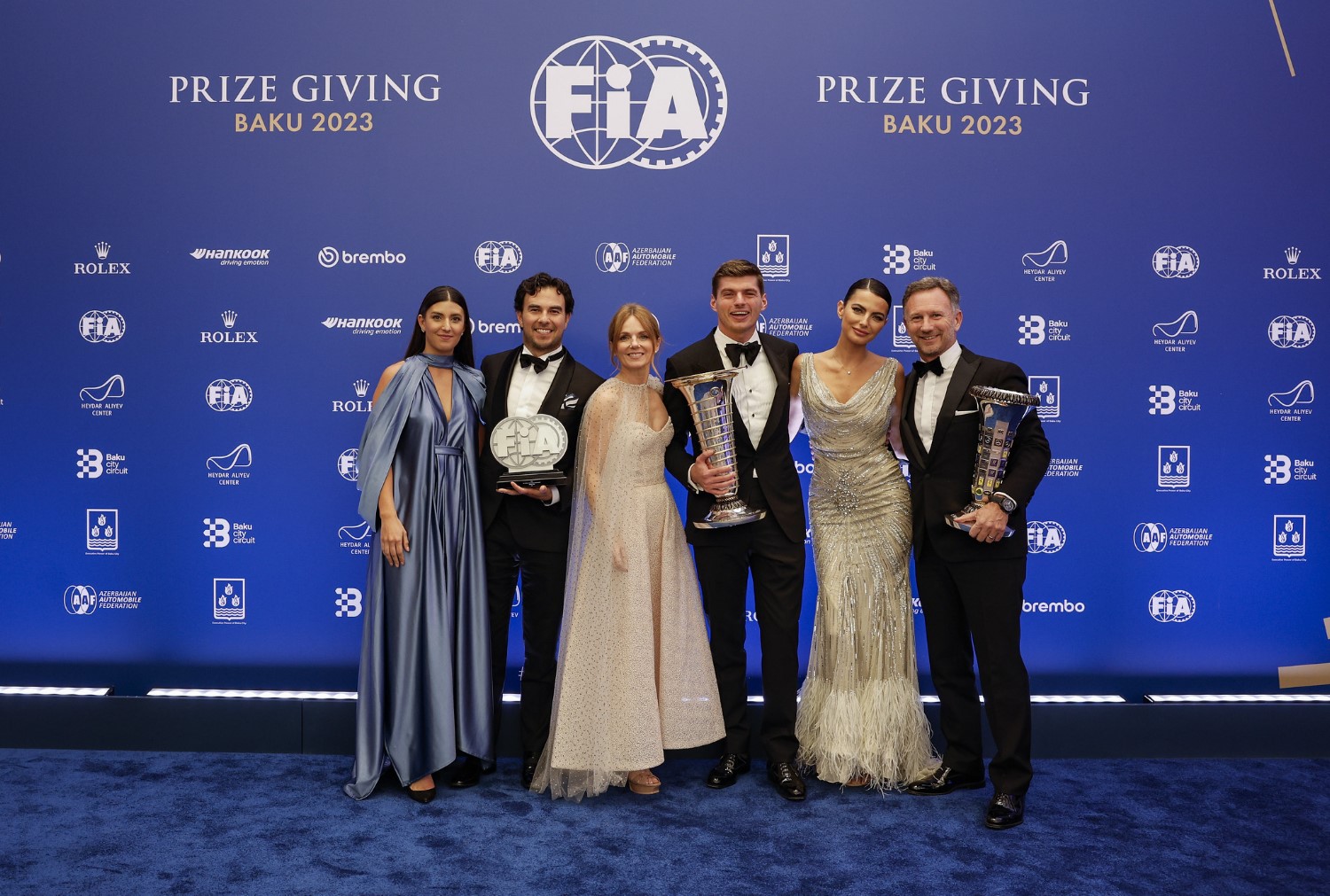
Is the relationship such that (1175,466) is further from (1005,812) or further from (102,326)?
(102,326)

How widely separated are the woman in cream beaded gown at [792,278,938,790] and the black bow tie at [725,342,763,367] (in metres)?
0.20

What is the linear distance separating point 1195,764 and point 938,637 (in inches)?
53.6

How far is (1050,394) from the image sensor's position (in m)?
4.34

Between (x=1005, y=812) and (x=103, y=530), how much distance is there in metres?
3.95

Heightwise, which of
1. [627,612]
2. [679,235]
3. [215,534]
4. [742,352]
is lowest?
[627,612]

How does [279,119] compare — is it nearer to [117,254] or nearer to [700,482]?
[117,254]

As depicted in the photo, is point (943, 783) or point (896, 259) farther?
point (896, 259)

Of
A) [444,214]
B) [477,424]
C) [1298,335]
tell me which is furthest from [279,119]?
[1298,335]

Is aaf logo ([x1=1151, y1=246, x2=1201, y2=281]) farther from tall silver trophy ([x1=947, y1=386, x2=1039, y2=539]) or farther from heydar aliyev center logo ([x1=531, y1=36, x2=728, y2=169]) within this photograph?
heydar aliyev center logo ([x1=531, y1=36, x2=728, y2=169])

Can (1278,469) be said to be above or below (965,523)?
above

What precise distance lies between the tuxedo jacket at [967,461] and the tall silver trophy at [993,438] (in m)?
0.04

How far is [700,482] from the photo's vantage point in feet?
11.1

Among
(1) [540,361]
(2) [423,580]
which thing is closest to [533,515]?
(2) [423,580]

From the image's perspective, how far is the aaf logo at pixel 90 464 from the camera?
443 cm
